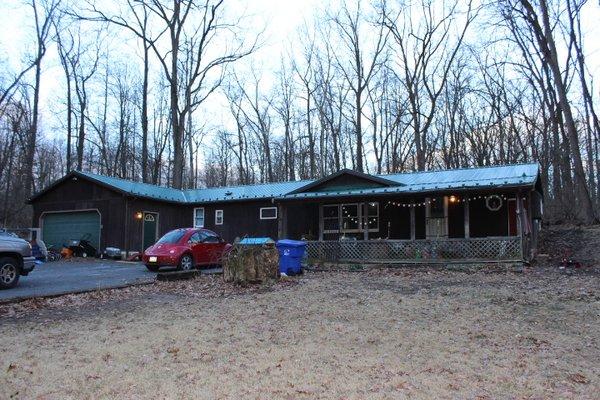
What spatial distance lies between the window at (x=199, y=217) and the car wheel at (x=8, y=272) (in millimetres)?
14868

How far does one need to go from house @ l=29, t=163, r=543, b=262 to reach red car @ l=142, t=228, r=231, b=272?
3.82 m

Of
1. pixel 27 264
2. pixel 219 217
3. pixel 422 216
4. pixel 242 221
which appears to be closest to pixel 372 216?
pixel 422 216

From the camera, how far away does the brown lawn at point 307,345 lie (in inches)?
186

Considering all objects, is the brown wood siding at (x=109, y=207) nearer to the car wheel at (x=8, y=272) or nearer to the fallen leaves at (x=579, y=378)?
the car wheel at (x=8, y=272)

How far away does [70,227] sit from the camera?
961 inches

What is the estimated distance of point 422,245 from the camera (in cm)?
1739

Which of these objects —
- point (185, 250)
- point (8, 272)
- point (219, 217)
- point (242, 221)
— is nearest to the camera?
point (8, 272)

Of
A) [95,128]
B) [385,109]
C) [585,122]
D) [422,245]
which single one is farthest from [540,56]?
[95,128]

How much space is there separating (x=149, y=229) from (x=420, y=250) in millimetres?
13698

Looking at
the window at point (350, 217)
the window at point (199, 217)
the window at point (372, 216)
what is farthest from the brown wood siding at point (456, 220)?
the window at point (199, 217)

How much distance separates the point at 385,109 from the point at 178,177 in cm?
1712

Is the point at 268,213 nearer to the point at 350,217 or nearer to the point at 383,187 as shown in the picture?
the point at 350,217

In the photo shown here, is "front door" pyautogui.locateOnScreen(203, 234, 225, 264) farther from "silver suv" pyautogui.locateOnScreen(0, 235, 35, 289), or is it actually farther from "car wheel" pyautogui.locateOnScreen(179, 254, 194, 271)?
"silver suv" pyautogui.locateOnScreen(0, 235, 35, 289)

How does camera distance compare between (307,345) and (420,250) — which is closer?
(307,345)
